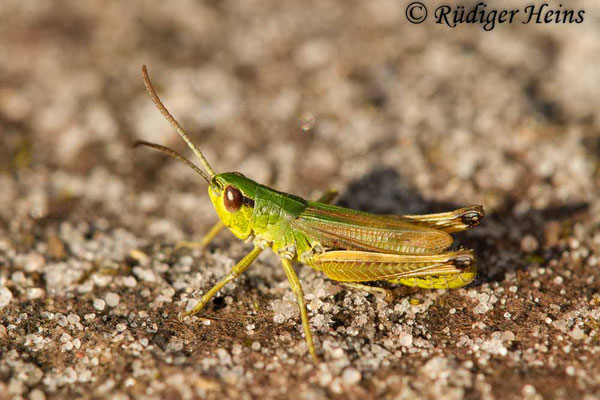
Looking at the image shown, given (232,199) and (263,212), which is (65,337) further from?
(263,212)

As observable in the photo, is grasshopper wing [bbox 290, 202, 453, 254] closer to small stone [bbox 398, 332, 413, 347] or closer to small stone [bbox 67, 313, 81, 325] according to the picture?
small stone [bbox 398, 332, 413, 347]

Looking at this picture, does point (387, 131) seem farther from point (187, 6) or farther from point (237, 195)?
point (187, 6)

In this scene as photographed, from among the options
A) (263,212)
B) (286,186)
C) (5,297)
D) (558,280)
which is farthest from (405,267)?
(5,297)

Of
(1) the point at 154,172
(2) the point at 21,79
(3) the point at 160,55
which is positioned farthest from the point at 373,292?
(2) the point at 21,79

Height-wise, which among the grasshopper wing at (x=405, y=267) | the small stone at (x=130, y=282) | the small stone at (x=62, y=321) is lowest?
the small stone at (x=62, y=321)

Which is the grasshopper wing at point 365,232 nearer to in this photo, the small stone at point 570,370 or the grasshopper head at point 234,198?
the grasshopper head at point 234,198

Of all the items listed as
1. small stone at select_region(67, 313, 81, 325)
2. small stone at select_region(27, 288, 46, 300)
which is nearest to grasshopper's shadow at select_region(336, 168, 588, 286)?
small stone at select_region(67, 313, 81, 325)

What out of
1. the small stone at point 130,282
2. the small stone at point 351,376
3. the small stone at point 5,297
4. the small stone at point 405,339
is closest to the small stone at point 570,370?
the small stone at point 405,339

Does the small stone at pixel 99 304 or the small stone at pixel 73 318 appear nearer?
the small stone at pixel 73 318
